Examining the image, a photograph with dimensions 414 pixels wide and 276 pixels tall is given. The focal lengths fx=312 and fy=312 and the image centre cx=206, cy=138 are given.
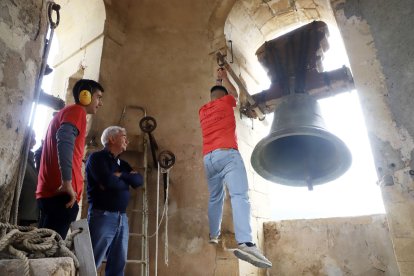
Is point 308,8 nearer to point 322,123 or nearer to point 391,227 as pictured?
point 322,123

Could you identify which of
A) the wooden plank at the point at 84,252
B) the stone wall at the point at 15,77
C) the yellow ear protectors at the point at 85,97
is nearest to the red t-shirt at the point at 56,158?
the yellow ear protectors at the point at 85,97

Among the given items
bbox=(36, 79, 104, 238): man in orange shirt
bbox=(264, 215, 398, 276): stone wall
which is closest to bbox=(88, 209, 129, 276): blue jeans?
bbox=(36, 79, 104, 238): man in orange shirt

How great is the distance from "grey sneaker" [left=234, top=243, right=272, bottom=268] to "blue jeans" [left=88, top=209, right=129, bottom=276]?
2.88ft

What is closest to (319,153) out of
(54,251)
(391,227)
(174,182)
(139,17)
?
(391,227)

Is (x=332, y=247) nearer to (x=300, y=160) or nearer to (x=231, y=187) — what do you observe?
(x=300, y=160)

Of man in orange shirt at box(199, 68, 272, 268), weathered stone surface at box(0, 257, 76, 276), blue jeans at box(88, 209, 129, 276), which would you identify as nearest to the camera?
weathered stone surface at box(0, 257, 76, 276)

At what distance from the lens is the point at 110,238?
7.61ft

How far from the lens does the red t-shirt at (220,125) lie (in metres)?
2.66

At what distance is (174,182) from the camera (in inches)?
128

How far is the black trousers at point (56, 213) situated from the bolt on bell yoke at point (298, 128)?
1.30m

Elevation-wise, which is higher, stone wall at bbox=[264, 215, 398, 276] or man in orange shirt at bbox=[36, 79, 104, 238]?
man in orange shirt at bbox=[36, 79, 104, 238]

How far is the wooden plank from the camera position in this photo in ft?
3.65

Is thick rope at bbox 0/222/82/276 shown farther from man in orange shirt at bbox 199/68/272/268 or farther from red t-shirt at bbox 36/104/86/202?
man in orange shirt at bbox 199/68/272/268

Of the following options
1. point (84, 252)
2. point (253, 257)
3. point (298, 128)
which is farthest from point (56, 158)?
point (298, 128)
